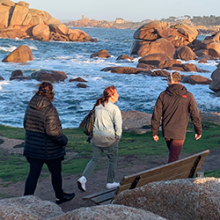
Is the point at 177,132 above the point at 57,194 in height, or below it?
above

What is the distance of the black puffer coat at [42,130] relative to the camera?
458 centimetres

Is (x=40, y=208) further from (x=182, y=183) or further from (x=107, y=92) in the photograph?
(x=107, y=92)

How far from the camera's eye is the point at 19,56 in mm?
34750

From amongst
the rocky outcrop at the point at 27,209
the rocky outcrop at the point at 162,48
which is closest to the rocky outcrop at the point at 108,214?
the rocky outcrop at the point at 27,209

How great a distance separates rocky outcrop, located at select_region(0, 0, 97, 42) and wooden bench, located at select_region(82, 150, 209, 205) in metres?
68.8

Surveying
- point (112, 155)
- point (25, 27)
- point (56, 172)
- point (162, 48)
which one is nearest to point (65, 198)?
point (56, 172)

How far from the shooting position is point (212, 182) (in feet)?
11.2

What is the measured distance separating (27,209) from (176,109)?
2.87 meters

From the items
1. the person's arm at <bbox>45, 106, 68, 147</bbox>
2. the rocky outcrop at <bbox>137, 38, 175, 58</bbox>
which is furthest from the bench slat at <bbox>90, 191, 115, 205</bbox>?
the rocky outcrop at <bbox>137, 38, 175, 58</bbox>

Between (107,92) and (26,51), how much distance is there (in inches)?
1290

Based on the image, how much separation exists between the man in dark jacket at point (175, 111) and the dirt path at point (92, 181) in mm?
1445

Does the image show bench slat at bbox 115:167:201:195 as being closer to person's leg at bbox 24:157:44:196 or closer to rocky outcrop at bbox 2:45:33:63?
person's leg at bbox 24:157:44:196

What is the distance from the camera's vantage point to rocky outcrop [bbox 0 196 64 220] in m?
3.18

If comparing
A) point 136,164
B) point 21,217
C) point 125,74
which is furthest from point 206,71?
point 21,217
